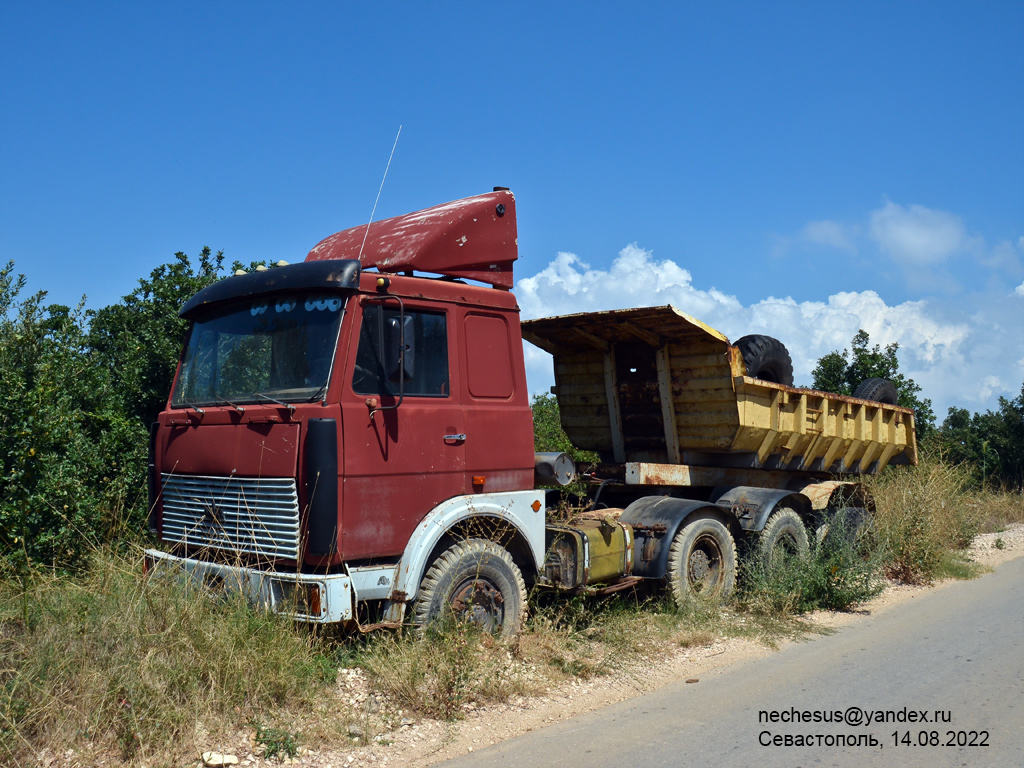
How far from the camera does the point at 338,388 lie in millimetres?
5059

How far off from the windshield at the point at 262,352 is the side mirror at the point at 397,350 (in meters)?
0.32

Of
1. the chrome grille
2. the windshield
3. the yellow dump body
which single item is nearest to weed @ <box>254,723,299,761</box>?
the chrome grille

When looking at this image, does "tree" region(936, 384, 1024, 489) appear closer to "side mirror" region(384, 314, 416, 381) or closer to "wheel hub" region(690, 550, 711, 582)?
"wheel hub" region(690, 550, 711, 582)

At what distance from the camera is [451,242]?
600 cm

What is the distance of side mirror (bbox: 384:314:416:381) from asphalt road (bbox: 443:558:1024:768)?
2.25 meters

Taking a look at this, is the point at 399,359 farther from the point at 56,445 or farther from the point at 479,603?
the point at 56,445

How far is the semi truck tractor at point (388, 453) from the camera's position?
197 inches

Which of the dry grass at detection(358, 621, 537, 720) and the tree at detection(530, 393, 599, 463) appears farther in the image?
the tree at detection(530, 393, 599, 463)

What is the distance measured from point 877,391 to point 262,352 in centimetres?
879

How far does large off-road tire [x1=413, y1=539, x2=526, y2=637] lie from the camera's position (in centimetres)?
533

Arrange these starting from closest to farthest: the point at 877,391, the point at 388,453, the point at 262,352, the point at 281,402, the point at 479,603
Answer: the point at 281,402 < the point at 388,453 < the point at 262,352 < the point at 479,603 < the point at 877,391

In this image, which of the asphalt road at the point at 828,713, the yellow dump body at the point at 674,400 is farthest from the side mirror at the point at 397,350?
the yellow dump body at the point at 674,400

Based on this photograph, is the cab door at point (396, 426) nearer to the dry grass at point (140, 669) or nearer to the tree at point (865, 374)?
the dry grass at point (140, 669)

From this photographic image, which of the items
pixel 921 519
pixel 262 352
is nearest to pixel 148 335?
pixel 262 352
